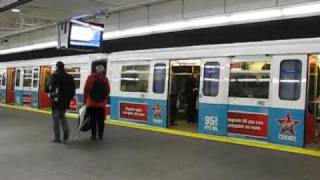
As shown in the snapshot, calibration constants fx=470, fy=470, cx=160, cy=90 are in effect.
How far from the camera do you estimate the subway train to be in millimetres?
9328

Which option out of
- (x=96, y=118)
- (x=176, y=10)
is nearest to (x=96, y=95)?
(x=96, y=118)

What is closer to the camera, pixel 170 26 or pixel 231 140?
pixel 231 140

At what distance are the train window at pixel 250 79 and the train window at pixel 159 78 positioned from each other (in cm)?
236

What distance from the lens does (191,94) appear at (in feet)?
45.9

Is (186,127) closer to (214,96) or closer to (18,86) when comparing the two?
(214,96)

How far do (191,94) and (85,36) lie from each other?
4044mm

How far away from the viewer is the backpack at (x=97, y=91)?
9.91 meters

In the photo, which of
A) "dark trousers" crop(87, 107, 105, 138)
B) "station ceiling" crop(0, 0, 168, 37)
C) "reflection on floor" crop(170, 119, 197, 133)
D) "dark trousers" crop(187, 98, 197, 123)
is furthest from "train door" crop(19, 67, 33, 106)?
"dark trousers" crop(87, 107, 105, 138)

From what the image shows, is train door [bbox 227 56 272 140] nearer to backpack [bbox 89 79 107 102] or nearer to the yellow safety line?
the yellow safety line

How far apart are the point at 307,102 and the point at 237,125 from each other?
177 centimetres

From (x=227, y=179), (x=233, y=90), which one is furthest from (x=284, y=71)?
(x=227, y=179)

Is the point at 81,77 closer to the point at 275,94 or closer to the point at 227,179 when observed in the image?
the point at 275,94

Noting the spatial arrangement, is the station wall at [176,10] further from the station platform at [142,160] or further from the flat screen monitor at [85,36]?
the station platform at [142,160]

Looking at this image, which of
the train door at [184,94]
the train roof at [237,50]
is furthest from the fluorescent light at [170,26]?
the train roof at [237,50]
